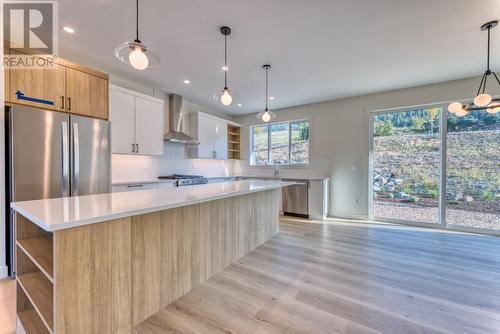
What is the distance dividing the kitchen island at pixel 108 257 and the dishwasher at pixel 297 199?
2937mm

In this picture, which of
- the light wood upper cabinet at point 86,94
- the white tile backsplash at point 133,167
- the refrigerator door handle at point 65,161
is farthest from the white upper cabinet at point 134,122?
the refrigerator door handle at point 65,161

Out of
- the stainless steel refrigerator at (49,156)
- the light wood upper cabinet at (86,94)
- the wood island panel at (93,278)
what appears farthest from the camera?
the light wood upper cabinet at (86,94)

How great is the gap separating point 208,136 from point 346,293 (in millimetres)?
4211

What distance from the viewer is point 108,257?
1259 millimetres

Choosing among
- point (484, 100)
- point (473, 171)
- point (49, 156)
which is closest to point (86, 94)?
point (49, 156)

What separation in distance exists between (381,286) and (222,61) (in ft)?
11.0

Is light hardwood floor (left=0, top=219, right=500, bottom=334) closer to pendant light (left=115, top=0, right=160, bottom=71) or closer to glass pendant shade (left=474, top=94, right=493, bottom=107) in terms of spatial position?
glass pendant shade (left=474, top=94, right=493, bottom=107)

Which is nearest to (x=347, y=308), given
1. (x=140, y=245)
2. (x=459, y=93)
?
(x=140, y=245)

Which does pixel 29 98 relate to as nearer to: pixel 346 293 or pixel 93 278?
pixel 93 278

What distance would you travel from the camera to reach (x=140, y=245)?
1.64m

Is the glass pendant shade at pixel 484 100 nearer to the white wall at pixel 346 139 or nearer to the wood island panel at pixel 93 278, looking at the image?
the white wall at pixel 346 139

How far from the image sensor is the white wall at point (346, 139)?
14.4 ft

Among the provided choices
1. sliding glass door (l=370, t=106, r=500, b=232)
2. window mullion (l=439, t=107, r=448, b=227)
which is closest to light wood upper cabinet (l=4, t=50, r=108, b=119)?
sliding glass door (l=370, t=106, r=500, b=232)

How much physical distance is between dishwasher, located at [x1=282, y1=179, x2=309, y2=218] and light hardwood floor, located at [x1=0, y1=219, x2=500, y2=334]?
173 cm
